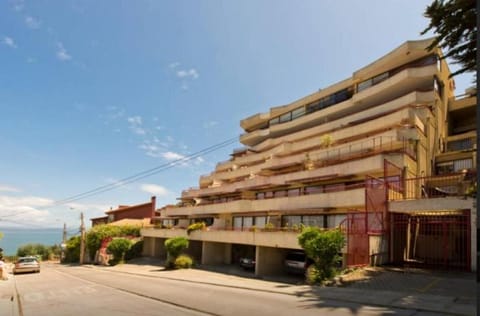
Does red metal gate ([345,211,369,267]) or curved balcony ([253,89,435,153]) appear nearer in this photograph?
red metal gate ([345,211,369,267])

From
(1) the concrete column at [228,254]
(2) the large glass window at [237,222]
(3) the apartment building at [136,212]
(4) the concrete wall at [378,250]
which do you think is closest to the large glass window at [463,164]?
(4) the concrete wall at [378,250]

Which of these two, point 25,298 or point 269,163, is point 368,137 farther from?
point 25,298

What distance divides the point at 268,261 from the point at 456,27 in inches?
715

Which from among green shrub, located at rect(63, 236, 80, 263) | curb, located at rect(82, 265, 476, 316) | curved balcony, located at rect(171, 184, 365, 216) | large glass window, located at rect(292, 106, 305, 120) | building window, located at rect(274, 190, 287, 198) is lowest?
green shrub, located at rect(63, 236, 80, 263)

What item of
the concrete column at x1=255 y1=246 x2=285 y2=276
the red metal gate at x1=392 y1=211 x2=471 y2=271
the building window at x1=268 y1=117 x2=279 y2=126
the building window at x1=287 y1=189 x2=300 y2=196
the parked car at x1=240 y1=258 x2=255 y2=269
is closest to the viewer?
the red metal gate at x1=392 y1=211 x2=471 y2=271

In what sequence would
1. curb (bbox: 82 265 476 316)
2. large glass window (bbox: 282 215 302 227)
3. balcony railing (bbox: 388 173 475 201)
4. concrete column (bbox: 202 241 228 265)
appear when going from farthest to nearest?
concrete column (bbox: 202 241 228 265) → large glass window (bbox: 282 215 302 227) → balcony railing (bbox: 388 173 475 201) → curb (bbox: 82 265 476 316)

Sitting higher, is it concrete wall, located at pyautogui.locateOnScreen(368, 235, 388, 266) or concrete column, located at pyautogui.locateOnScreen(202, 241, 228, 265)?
concrete wall, located at pyautogui.locateOnScreen(368, 235, 388, 266)

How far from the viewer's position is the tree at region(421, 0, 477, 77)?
10.0 m

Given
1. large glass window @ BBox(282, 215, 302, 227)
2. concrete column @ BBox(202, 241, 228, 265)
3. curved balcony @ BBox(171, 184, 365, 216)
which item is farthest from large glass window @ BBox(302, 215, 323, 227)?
concrete column @ BBox(202, 241, 228, 265)

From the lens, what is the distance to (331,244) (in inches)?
607

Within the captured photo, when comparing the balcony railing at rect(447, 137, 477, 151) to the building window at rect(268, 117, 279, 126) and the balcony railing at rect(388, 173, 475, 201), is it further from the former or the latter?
the building window at rect(268, 117, 279, 126)

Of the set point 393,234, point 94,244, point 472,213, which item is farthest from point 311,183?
point 94,244

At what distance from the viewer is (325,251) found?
1534cm

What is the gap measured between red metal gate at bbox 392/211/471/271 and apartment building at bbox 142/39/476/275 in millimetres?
120
